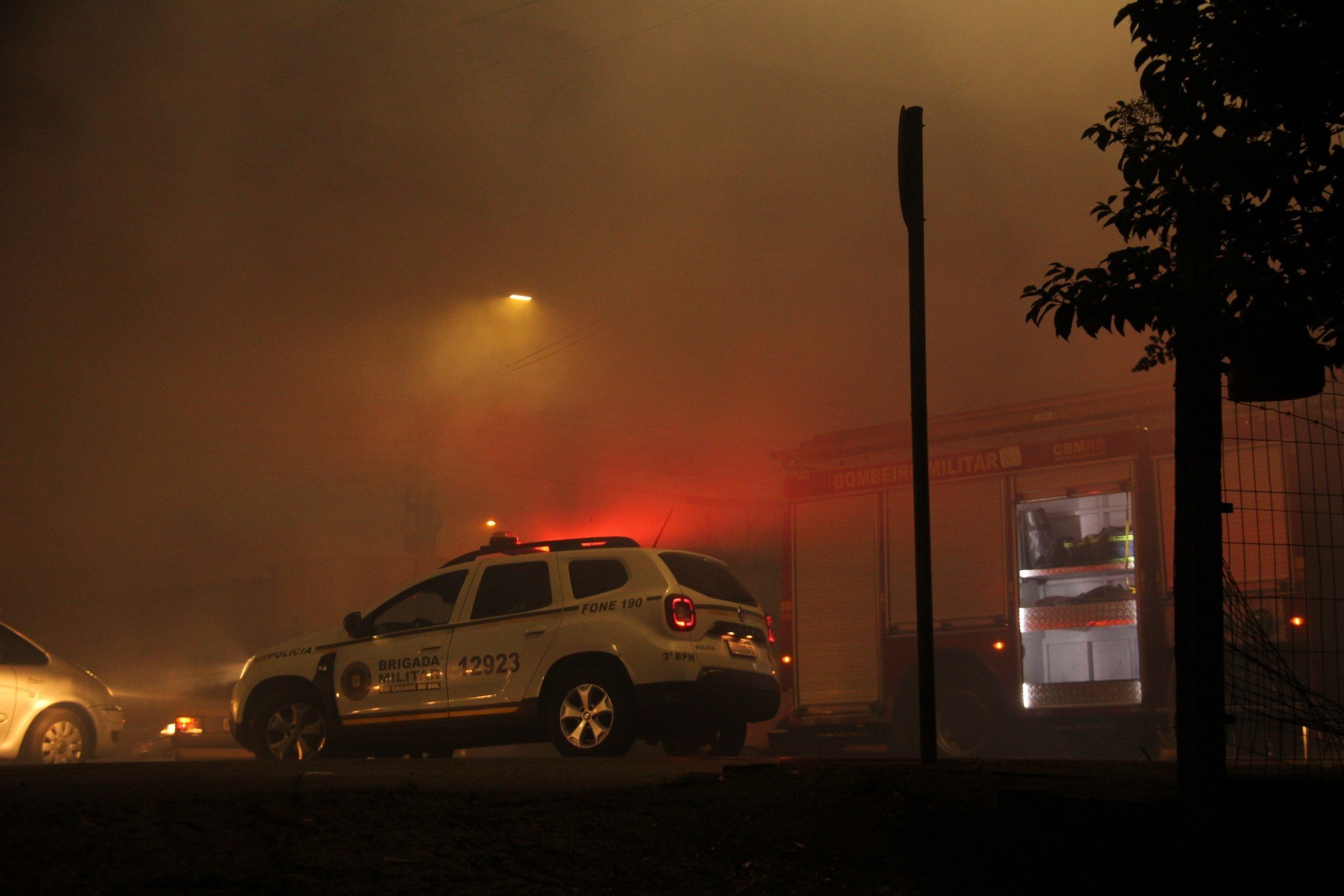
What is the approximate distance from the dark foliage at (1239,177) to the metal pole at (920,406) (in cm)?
122

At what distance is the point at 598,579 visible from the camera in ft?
28.8

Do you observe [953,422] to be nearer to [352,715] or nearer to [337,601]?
[352,715]

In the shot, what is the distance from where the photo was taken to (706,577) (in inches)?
359

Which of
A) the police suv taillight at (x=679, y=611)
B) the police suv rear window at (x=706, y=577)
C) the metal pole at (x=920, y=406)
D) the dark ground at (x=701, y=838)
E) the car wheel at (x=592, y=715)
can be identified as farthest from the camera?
the police suv rear window at (x=706, y=577)

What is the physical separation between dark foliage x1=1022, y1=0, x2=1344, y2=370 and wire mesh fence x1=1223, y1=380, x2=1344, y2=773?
1.30 m

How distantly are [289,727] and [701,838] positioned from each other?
17.5 feet

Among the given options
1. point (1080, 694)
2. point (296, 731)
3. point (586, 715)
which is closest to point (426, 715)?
point (296, 731)

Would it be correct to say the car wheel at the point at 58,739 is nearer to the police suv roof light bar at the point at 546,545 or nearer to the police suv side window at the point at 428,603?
the police suv side window at the point at 428,603

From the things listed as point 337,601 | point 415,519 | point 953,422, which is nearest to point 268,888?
point 953,422

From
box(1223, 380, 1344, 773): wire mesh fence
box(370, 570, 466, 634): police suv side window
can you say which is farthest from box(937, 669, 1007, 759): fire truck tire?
box(370, 570, 466, 634): police suv side window

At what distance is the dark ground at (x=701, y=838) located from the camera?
400 cm

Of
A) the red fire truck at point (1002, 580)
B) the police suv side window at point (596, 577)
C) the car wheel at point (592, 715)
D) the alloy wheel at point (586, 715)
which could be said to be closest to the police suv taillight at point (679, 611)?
the police suv side window at point (596, 577)

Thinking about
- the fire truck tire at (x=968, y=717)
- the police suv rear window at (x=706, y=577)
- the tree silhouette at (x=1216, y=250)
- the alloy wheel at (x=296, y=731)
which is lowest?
the fire truck tire at (x=968, y=717)

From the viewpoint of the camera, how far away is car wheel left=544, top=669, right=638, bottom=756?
828 cm
